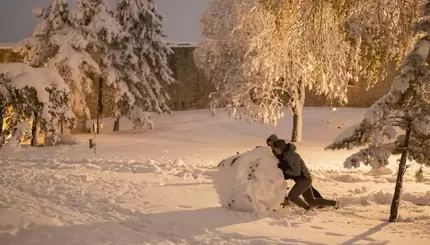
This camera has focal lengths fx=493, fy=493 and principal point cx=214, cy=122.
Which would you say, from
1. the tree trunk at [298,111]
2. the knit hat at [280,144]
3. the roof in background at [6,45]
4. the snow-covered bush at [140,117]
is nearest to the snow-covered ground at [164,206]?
the knit hat at [280,144]

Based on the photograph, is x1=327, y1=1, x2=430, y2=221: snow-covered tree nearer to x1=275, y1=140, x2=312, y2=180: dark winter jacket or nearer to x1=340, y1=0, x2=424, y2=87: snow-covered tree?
x1=340, y1=0, x2=424, y2=87: snow-covered tree

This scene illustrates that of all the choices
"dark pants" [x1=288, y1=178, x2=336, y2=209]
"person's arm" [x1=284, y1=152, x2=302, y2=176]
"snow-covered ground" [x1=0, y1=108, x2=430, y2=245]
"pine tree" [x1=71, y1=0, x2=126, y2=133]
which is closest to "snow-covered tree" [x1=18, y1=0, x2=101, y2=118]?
"pine tree" [x1=71, y1=0, x2=126, y2=133]

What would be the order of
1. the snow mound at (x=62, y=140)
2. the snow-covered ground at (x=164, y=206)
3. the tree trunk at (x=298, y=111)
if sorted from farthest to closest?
the tree trunk at (x=298, y=111), the snow mound at (x=62, y=140), the snow-covered ground at (x=164, y=206)

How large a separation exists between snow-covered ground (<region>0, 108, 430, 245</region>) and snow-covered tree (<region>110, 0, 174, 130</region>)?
11607 mm

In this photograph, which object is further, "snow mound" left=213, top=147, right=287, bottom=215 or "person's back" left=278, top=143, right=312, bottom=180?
"person's back" left=278, top=143, right=312, bottom=180

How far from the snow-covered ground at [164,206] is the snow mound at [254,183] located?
21cm

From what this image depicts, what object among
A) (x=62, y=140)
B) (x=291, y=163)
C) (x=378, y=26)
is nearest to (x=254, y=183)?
(x=291, y=163)

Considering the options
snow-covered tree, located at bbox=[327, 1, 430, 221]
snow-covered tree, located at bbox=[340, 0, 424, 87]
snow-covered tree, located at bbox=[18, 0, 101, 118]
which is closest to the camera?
snow-covered tree, located at bbox=[327, 1, 430, 221]

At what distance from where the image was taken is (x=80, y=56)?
2541 centimetres

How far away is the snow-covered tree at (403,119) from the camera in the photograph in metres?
7.75

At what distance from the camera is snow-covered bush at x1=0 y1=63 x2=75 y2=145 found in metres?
20.2

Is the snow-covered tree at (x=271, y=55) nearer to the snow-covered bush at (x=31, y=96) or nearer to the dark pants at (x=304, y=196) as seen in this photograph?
the dark pants at (x=304, y=196)

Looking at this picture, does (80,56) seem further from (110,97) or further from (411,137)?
(411,137)

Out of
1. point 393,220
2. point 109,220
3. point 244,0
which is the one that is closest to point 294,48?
point 393,220
